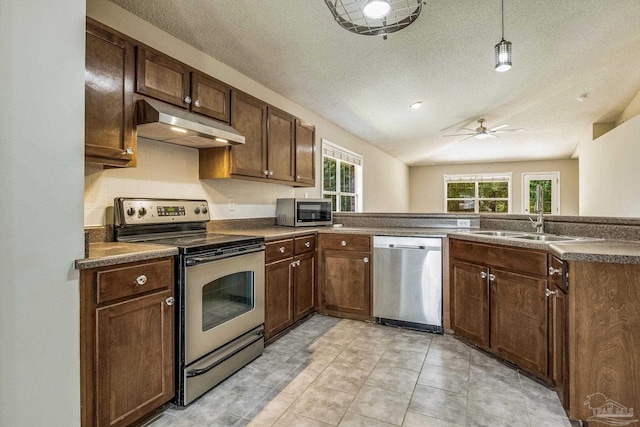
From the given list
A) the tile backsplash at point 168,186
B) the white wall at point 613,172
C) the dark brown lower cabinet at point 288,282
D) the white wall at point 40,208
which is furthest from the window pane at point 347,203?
the white wall at point 613,172

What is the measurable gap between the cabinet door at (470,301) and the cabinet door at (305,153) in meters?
1.74

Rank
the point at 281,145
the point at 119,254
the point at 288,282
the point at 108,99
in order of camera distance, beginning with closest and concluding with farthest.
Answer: the point at 119,254, the point at 108,99, the point at 288,282, the point at 281,145

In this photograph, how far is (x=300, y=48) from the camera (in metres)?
2.66

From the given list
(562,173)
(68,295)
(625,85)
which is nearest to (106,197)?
(68,295)

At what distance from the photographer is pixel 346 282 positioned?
3.19 m

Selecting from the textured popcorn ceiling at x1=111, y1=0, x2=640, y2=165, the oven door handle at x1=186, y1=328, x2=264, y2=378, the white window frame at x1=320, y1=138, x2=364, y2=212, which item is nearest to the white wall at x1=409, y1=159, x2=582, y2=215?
the textured popcorn ceiling at x1=111, y1=0, x2=640, y2=165

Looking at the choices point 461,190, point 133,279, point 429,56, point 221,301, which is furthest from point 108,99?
point 461,190

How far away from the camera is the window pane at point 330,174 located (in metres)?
4.64

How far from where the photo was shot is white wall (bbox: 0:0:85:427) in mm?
1162

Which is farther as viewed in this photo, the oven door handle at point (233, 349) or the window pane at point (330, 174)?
the window pane at point (330, 174)

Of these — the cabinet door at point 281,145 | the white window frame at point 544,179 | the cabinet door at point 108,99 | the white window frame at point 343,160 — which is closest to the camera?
the cabinet door at point 108,99

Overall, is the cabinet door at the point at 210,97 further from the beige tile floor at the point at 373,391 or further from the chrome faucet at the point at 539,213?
the chrome faucet at the point at 539,213

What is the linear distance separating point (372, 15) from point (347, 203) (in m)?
3.83

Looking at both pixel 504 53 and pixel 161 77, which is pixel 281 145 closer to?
pixel 161 77
